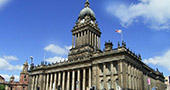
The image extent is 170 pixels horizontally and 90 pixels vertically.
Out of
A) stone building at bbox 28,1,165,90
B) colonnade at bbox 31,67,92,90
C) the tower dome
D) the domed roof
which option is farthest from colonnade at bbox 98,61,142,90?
the domed roof

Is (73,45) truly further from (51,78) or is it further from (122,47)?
(122,47)

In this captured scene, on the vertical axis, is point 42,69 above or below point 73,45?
below

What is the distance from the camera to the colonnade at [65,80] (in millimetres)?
59625

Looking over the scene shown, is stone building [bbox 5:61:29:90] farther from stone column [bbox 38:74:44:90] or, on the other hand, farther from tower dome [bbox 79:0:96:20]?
tower dome [bbox 79:0:96:20]

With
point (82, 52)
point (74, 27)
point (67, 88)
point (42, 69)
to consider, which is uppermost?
point (74, 27)

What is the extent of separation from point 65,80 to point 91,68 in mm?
14915

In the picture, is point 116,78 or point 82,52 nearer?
point 116,78

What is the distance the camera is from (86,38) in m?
72.9

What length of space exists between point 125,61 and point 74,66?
2063 cm

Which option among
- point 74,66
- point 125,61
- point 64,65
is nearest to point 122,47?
point 125,61

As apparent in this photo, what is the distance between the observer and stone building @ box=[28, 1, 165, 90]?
1956 inches

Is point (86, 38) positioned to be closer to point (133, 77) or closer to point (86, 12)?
point (86, 12)

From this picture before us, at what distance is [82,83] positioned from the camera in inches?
2427

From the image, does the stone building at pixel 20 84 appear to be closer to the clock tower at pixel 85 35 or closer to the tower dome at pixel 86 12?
the clock tower at pixel 85 35
